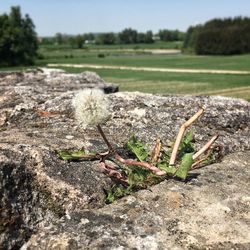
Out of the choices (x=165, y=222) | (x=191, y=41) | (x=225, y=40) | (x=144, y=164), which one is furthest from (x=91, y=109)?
(x=191, y=41)

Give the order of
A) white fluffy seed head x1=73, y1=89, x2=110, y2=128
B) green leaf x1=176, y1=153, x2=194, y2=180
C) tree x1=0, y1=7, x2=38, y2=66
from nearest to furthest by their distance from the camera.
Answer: white fluffy seed head x1=73, y1=89, x2=110, y2=128, green leaf x1=176, y1=153, x2=194, y2=180, tree x1=0, y1=7, x2=38, y2=66

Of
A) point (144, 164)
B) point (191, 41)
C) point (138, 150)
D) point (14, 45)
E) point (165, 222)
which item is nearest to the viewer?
point (165, 222)

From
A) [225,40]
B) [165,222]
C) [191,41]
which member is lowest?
[191,41]

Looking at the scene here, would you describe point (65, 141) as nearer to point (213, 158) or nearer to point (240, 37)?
point (213, 158)

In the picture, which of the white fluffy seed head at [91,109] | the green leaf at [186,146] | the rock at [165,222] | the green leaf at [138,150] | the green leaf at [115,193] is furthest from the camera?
the green leaf at [186,146]

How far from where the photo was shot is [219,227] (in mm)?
3873

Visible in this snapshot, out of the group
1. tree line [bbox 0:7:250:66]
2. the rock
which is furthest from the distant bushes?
the rock

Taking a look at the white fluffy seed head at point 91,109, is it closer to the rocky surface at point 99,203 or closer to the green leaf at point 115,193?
the rocky surface at point 99,203

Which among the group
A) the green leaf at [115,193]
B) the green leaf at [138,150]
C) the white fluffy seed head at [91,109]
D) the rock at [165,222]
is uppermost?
the white fluffy seed head at [91,109]

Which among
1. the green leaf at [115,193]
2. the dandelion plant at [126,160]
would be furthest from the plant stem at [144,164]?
the green leaf at [115,193]

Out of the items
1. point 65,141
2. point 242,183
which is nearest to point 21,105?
point 65,141

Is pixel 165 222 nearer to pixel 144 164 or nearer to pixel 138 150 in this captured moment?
pixel 144 164

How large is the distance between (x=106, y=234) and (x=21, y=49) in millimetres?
95611

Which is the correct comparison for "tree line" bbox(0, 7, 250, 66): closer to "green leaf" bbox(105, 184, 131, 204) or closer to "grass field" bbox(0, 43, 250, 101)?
"grass field" bbox(0, 43, 250, 101)
